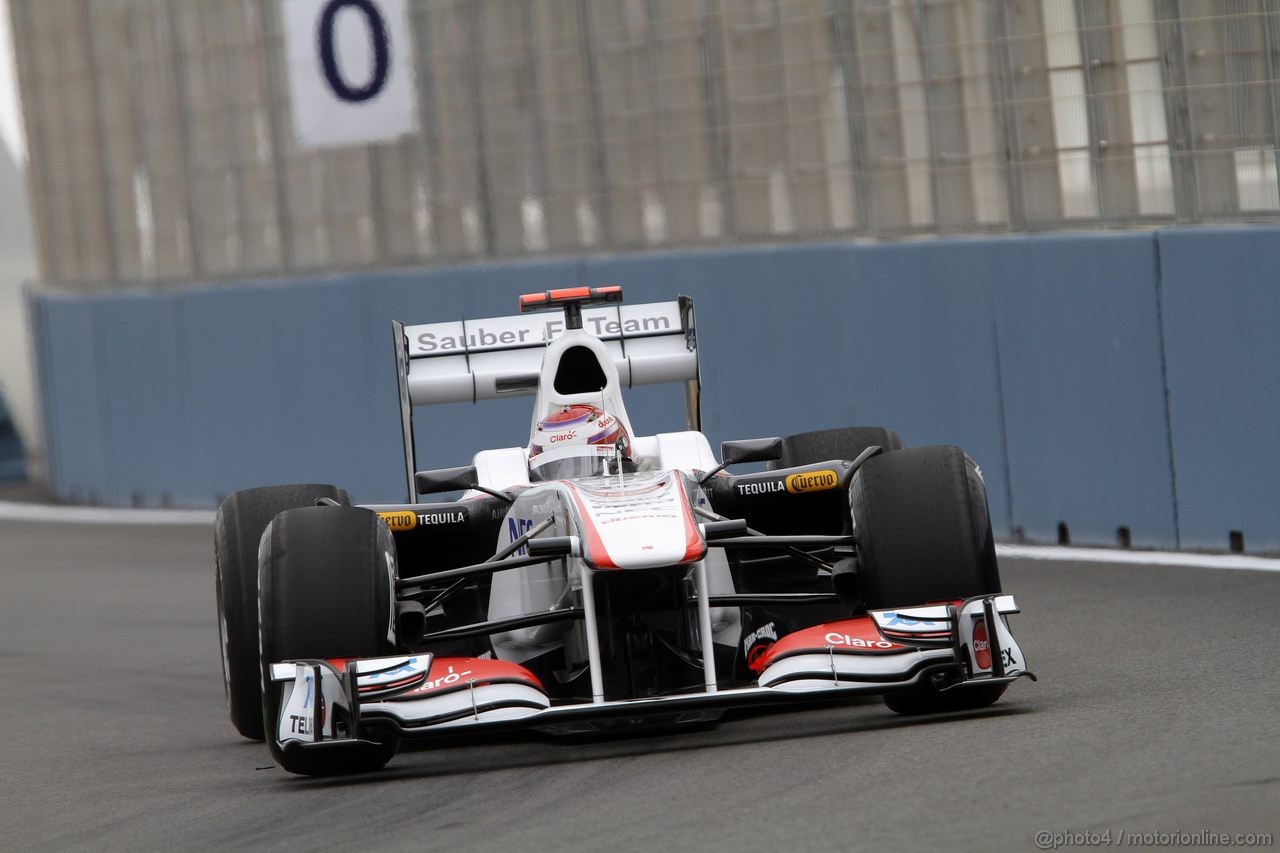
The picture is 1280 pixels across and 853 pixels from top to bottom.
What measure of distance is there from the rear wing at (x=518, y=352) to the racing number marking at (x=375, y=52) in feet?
25.2

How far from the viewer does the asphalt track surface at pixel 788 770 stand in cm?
533

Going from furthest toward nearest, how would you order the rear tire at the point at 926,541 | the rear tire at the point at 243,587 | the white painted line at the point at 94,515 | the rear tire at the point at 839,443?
the white painted line at the point at 94,515
the rear tire at the point at 839,443
the rear tire at the point at 243,587
the rear tire at the point at 926,541

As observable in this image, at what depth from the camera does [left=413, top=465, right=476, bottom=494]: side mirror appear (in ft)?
25.8

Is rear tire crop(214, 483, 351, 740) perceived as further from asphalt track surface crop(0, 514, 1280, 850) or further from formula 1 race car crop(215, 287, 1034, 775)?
asphalt track surface crop(0, 514, 1280, 850)

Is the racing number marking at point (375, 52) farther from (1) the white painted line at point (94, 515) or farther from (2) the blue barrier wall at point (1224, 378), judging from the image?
(2) the blue barrier wall at point (1224, 378)

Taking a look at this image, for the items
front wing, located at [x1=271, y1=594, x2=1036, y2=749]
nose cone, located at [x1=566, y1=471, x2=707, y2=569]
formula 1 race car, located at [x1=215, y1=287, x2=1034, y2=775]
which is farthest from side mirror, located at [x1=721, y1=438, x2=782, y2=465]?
front wing, located at [x1=271, y1=594, x2=1036, y2=749]

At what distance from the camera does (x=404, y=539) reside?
786 centimetres

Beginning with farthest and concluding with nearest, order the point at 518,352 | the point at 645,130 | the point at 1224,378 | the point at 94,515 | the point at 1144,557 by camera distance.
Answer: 1. the point at 94,515
2. the point at 645,130
3. the point at 1144,557
4. the point at 1224,378
5. the point at 518,352

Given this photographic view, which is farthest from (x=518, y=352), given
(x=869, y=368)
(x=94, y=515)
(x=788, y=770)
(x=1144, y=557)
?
(x=94, y=515)

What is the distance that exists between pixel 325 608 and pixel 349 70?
10395mm

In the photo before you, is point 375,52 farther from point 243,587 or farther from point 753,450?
point 243,587

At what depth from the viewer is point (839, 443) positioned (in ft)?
28.9

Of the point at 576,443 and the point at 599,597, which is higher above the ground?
the point at 576,443

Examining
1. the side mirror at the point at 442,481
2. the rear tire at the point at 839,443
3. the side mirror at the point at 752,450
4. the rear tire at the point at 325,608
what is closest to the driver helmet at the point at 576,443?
the side mirror at the point at 442,481
